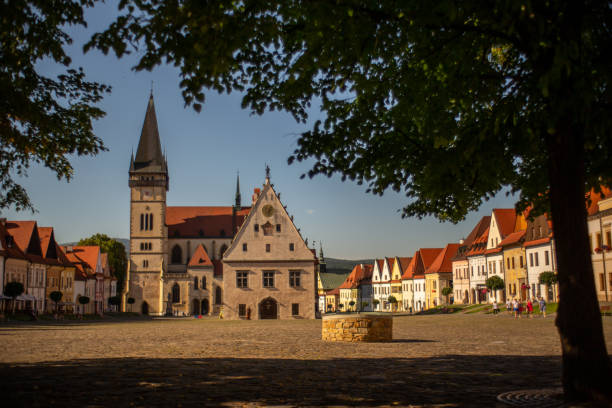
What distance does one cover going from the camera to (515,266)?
2534 inches

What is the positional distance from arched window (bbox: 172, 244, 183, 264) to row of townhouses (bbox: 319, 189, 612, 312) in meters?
39.8

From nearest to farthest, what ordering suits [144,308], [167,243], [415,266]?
[415,266], [144,308], [167,243]

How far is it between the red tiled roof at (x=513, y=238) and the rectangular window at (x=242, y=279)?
96.4 ft

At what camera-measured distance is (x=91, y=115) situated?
11.7 metres

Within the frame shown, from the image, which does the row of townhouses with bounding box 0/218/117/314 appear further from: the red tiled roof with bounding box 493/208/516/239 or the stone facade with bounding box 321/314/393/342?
the red tiled roof with bounding box 493/208/516/239

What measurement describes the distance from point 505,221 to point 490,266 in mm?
5846

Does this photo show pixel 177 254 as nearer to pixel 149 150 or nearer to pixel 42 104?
pixel 149 150

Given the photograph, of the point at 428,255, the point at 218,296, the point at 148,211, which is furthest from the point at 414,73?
the point at 148,211

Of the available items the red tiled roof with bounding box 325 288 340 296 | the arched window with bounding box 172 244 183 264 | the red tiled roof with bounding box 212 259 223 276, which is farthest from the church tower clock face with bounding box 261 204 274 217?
the red tiled roof with bounding box 325 288 340 296

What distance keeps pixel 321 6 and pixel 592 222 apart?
152 ft

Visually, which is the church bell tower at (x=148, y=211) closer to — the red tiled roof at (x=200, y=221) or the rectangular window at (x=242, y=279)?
the red tiled roof at (x=200, y=221)

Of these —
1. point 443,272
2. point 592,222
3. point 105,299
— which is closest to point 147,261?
point 105,299

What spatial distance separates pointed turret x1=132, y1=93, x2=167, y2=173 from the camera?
4134 inches

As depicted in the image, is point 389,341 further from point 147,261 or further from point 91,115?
point 147,261
